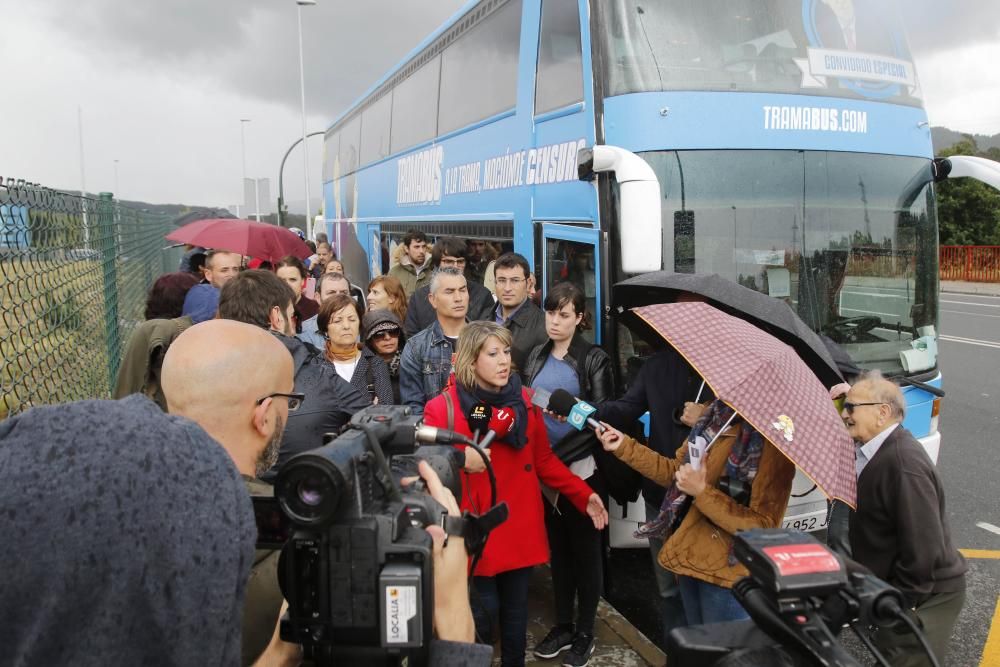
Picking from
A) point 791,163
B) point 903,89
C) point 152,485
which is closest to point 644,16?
point 791,163

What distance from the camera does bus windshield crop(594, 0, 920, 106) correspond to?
193 inches

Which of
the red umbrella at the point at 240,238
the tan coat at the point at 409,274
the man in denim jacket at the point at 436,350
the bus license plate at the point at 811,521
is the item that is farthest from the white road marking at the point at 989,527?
the red umbrella at the point at 240,238

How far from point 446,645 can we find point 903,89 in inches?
205

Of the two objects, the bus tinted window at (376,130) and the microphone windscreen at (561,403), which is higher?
the bus tinted window at (376,130)

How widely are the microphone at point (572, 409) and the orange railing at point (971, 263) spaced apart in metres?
29.9

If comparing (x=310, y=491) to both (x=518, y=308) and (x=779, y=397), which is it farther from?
(x=518, y=308)

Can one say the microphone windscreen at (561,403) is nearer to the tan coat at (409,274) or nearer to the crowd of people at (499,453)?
the crowd of people at (499,453)

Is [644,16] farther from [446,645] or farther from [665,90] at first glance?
[446,645]

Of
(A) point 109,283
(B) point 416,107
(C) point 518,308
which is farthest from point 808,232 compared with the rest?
(B) point 416,107

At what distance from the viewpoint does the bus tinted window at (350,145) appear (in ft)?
50.6

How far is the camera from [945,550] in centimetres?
327

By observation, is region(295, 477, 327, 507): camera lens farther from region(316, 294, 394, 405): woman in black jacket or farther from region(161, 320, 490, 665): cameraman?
region(316, 294, 394, 405): woman in black jacket

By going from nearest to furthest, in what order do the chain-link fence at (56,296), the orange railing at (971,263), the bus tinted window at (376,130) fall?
1. the chain-link fence at (56,296)
2. the bus tinted window at (376,130)
3. the orange railing at (971,263)

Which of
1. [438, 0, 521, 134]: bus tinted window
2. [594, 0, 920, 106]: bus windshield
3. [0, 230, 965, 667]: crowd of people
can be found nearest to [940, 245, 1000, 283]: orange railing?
[438, 0, 521, 134]: bus tinted window
